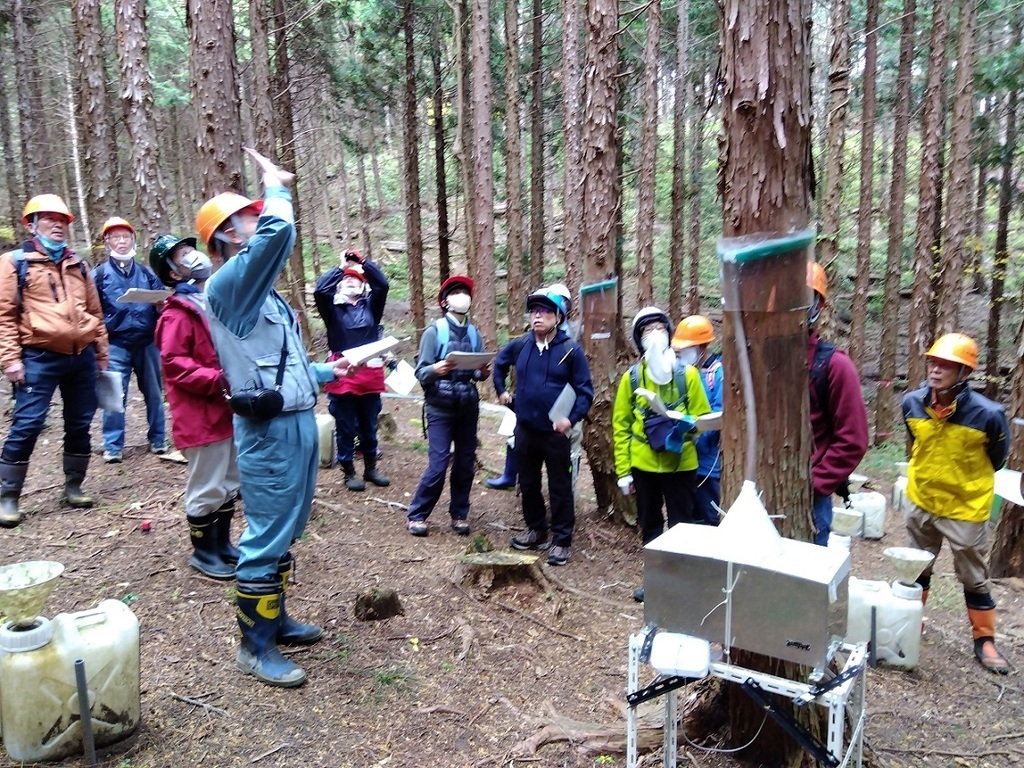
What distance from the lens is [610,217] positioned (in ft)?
23.2

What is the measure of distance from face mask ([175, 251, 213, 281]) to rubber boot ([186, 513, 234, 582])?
1.46 m

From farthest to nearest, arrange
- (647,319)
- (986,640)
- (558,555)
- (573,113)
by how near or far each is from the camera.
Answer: (573,113) → (558,555) → (647,319) → (986,640)

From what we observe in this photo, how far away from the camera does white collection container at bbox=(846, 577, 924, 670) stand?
179 inches

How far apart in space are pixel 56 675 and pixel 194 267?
2.46m

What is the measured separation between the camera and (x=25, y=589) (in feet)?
8.89

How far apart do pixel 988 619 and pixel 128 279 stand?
24.4 feet

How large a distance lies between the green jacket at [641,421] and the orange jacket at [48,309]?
397 centimetres

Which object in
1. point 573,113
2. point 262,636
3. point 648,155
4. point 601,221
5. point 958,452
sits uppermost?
point 648,155

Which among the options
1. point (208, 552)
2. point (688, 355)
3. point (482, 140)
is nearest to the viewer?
point (208, 552)

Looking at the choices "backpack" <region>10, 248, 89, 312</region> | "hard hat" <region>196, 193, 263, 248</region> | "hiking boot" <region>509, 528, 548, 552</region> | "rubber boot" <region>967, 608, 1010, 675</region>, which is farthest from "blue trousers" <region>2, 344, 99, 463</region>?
"rubber boot" <region>967, 608, 1010, 675</region>

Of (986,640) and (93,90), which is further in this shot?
(93,90)

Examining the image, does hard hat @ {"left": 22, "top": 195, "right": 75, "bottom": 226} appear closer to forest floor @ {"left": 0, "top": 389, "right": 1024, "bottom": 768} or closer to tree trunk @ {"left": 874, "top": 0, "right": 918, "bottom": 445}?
forest floor @ {"left": 0, "top": 389, "right": 1024, "bottom": 768}

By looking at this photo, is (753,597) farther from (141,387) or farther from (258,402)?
(141,387)

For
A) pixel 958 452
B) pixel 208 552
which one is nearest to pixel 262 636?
pixel 208 552
